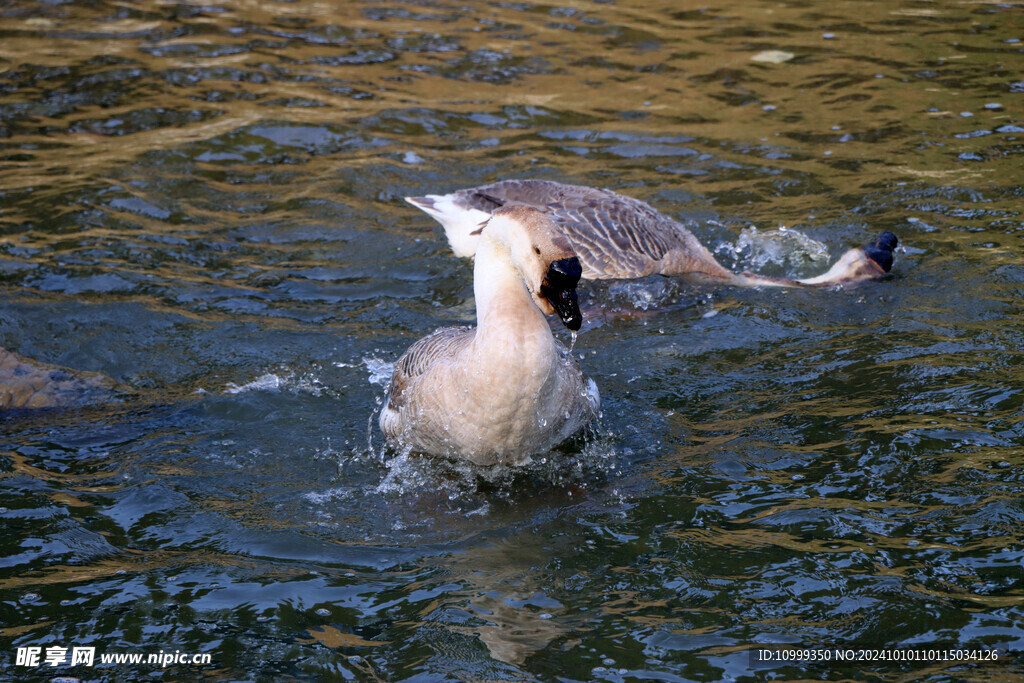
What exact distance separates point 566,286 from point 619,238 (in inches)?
164

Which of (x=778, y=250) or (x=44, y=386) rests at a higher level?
(x=778, y=250)

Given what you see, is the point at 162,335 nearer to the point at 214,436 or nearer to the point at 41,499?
the point at 214,436

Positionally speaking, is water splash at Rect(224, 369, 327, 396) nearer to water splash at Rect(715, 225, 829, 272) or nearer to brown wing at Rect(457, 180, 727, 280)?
brown wing at Rect(457, 180, 727, 280)

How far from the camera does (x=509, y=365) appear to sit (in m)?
5.29

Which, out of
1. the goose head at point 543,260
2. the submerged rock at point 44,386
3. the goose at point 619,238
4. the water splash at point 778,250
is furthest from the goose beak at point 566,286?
the water splash at point 778,250

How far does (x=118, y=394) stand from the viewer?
723 cm

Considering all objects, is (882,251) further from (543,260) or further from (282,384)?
(282,384)

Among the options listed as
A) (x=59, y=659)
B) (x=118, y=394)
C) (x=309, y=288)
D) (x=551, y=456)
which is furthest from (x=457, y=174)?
(x=59, y=659)

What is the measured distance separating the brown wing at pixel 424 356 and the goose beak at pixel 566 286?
34.7 inches

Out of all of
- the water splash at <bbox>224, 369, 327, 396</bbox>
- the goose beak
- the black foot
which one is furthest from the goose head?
the black foot

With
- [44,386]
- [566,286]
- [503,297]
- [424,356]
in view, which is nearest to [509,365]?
[503,297]

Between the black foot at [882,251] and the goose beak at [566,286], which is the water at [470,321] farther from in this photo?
the goose beak at [566,286]

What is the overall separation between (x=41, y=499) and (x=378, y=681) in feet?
9.06

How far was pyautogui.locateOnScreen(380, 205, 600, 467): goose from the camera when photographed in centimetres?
507
